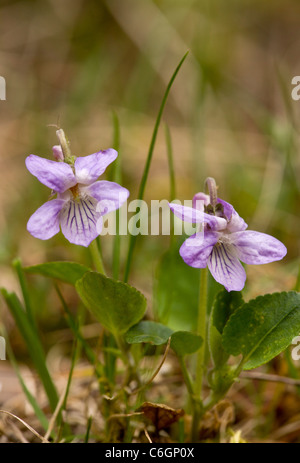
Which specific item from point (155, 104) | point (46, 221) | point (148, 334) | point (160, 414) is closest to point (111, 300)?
point (148, 334)

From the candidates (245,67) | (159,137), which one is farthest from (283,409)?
(245,67)

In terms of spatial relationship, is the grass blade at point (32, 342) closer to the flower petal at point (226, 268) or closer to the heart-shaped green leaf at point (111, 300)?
the heart-shaped green leaf at point (111, 300)

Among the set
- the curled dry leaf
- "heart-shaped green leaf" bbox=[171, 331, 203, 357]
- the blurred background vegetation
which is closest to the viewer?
"heart-shaped green leaf" bbox=[171, 331, 203, 357]

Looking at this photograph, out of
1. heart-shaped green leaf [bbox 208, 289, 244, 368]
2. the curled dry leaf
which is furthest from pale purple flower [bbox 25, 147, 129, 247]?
the curled dry leaf

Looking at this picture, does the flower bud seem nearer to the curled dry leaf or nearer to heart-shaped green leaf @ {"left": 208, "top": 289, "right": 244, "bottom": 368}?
heart-shaped green leaf @ {"left": 208, "top": 289, "right": 244, "bottom": 368}

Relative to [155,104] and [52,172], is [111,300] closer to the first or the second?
[52,172]

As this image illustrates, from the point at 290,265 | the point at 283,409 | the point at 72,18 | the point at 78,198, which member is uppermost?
the point at 72,18

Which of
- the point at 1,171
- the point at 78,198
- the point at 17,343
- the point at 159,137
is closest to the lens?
the point at 78,198

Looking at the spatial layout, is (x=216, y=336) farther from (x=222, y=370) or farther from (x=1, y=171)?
(x=1, y=171)
